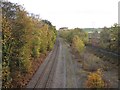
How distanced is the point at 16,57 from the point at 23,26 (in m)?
3.45

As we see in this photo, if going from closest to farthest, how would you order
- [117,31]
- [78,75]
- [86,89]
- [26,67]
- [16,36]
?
[86,89]
[16,36]
[26,67]
[78,75]
[117,31]

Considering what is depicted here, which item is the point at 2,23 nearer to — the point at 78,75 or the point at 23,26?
the point at 23,26

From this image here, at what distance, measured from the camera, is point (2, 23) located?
60.2 feet

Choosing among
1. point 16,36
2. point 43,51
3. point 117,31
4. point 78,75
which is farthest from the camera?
point 43,51

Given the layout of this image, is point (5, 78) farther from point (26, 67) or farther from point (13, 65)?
point (26, 67)

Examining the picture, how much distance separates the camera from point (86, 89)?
22141 mm

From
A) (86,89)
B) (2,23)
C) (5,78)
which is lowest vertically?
(86,89)

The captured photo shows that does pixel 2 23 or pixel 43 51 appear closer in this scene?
pixel 2 23

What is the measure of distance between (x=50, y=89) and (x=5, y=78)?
461 cm

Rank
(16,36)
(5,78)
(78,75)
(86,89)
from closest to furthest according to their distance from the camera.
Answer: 1. (5,78)
2. (86,89)
3. (16,36)
4. (78,75)

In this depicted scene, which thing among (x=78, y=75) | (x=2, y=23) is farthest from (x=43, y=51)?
(x=2, y=23)

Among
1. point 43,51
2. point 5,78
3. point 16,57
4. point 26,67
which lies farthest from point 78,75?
point 43,51

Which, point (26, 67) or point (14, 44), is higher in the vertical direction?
point (14, 44)

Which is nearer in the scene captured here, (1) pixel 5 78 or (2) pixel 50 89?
(1) pixel 5 78
